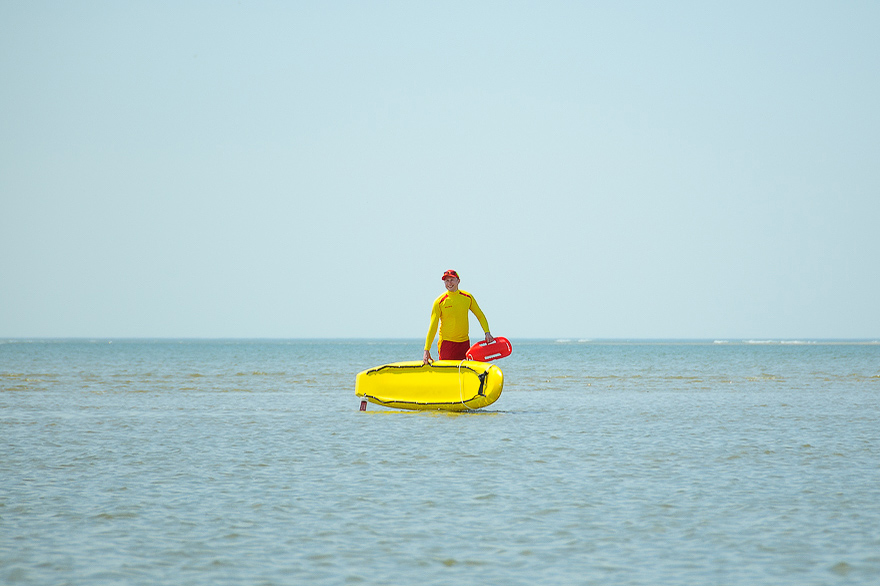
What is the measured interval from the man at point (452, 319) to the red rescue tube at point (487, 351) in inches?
4.8

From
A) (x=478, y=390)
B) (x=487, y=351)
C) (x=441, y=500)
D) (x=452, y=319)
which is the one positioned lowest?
(x=441, y=500)

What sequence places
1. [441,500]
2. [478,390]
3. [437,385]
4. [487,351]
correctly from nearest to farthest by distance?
[441,500] → [478,390] → [437,385] → [487,351]

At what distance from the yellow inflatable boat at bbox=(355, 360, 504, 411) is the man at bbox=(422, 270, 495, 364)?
30cm

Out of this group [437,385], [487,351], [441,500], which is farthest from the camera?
[487,351]

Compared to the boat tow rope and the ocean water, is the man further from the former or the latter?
the ocean water

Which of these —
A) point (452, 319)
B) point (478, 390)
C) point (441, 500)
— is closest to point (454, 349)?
point (452, 319)

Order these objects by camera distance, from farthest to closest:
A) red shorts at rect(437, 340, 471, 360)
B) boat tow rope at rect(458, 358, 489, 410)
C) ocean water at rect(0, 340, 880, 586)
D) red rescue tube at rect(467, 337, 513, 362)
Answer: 1. red rescue tube at rect(467, 337, 513, 362)
2. red shorts at rect(437, 340, 471, 360)
3. boat tow rope at rect(458, 358, 489, 410)
4. ocean water at rect(0, 340, 880, 586)

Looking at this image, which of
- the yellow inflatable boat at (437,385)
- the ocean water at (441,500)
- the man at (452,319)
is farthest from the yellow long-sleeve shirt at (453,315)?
the ocean water at (441,500)

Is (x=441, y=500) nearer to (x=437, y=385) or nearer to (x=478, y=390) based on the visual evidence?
(x=478, y=390)

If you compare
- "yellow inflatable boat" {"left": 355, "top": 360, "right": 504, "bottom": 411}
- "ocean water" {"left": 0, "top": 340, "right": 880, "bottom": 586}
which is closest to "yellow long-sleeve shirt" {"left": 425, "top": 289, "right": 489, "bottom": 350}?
"yellow inflatable boat" {"left": 355, "top": 360, "right": 504, "bottom": 411}

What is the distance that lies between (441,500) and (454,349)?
321 inches

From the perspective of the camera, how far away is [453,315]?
51.0 feet

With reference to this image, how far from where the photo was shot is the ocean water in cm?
562

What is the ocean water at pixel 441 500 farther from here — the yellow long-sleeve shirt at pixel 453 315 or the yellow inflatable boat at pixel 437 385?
the yellow long-sleeve shirt at pixel 453 315
